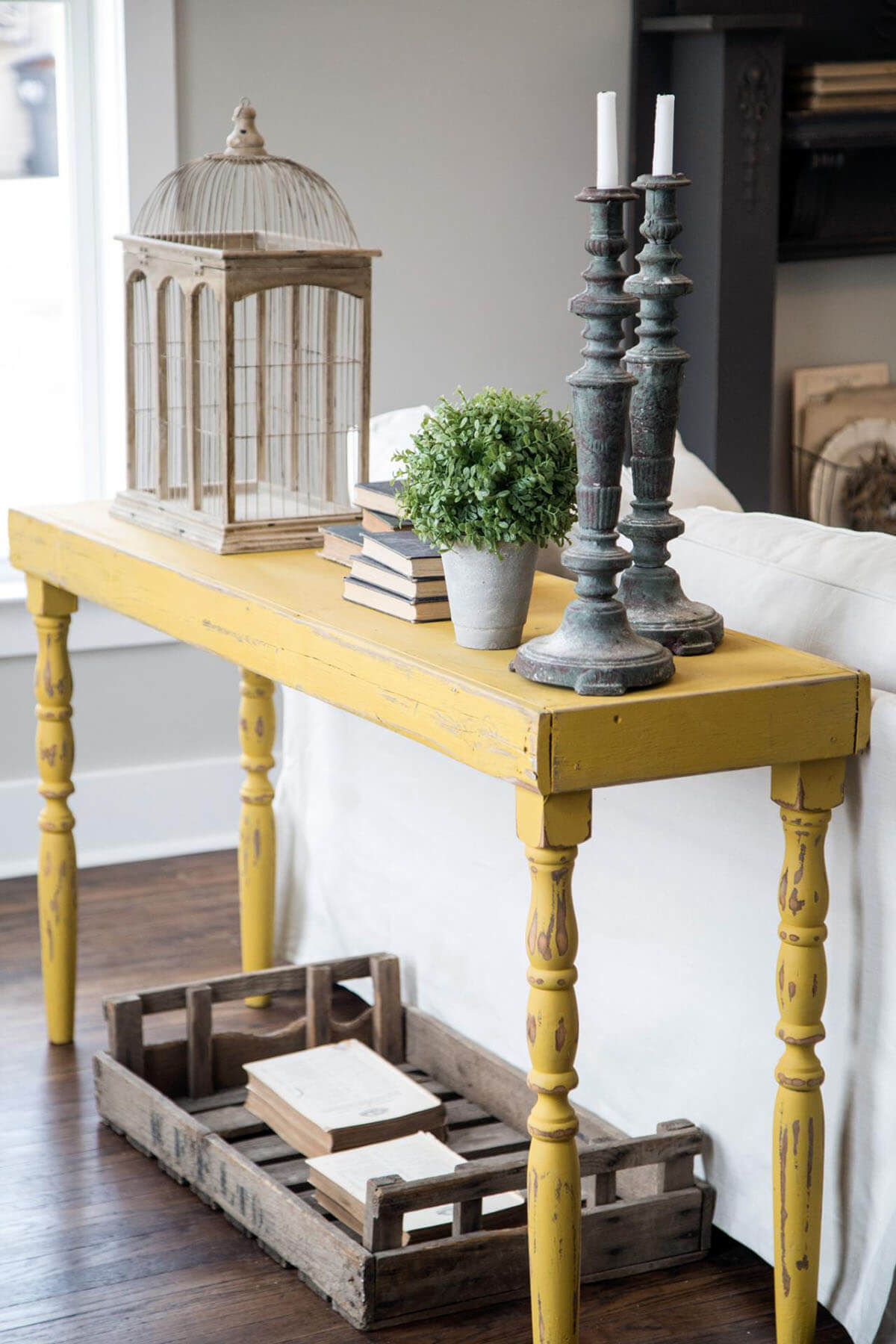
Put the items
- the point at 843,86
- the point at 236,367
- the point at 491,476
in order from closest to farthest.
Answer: the point at 491,476 < the point at 236,367 < the point at 843,86

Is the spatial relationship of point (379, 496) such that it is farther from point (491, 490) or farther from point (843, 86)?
point (843, 86)

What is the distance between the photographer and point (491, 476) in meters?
1.89

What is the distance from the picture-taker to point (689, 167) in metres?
4.31

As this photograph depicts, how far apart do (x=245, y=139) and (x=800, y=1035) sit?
149 cm

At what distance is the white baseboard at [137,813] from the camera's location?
12.9 ft

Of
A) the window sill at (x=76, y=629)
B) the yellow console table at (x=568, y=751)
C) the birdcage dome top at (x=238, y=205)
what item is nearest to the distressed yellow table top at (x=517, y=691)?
the yellow console table at (x=568, y=751)

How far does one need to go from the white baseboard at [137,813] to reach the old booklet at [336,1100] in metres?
1.35

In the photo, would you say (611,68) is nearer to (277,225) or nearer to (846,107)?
(846,107)

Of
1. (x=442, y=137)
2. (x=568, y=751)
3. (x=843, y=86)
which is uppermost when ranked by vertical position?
(x=843, y=86)

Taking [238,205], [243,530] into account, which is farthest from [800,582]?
[238,205]

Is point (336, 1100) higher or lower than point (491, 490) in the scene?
lower

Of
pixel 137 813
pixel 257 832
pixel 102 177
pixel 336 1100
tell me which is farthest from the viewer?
pixel 137 813

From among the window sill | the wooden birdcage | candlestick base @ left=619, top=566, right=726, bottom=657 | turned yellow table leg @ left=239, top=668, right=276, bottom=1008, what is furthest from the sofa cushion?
the window sill

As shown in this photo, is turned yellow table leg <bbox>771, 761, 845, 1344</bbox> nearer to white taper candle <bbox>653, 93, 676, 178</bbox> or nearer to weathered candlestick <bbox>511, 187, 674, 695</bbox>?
weathered candlestick <bbox>511, 187, 674, 695</bbox>
